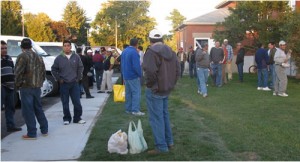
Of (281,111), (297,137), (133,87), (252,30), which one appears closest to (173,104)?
(133,87)

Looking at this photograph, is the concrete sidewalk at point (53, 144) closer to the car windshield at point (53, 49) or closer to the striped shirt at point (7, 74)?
the striped shirt at point (7, 74)

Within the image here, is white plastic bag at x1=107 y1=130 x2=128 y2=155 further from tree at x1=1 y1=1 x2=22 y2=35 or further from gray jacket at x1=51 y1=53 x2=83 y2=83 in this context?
tree at x1=1 y1=1 x2=22 y2=35

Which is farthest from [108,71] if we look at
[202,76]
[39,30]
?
[39,30]

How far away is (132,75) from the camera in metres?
10.0

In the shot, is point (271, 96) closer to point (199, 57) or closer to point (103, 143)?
point (199, 57)

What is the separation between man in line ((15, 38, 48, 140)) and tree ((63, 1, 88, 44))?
6284 centimetres

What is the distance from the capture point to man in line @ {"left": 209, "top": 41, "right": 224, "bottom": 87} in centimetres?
1653

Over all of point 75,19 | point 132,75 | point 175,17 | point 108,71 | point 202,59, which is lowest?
point 108,71

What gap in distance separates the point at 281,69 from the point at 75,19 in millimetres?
61694

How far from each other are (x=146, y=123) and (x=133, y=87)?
153 cm

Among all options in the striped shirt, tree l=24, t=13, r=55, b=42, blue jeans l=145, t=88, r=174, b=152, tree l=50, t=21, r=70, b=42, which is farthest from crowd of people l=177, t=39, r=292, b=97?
tree l=50, t=21, r=70, b=42

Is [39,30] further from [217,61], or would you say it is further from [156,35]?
[156,35]

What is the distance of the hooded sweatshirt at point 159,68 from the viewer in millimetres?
6207

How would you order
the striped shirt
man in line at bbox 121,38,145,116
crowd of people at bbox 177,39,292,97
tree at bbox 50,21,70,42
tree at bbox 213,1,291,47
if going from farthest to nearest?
tree at bbox 50,21,70,42 → tree at bbox 213,1,291,47 → crowd of people at bbox 177,39,292,97 → man in line at bbox 121,38,145,116 → the striped shirt
